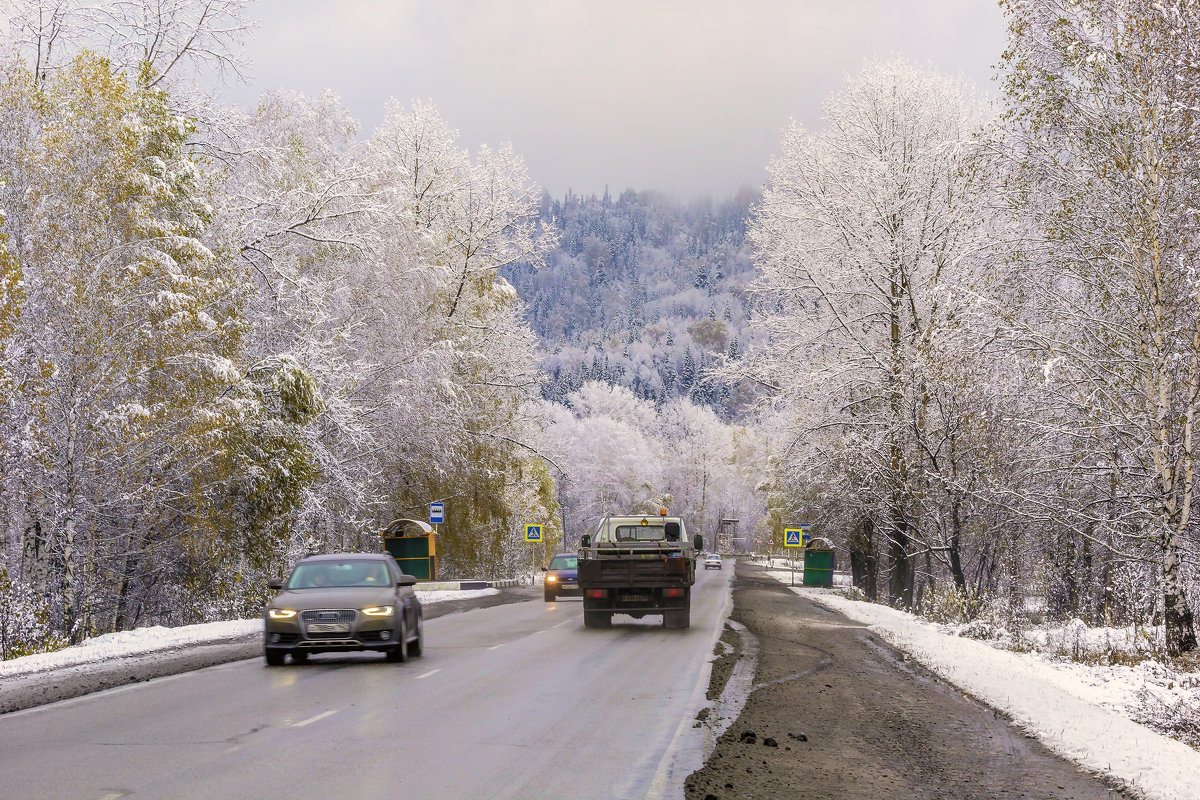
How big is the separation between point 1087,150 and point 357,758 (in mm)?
14845

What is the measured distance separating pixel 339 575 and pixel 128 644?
4.62 m

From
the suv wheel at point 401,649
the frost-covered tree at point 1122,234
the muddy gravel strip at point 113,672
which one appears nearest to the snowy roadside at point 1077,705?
the frost-covered tree at point 1122,234

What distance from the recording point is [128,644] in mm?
19234

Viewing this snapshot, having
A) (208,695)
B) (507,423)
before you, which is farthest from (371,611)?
(507,423)

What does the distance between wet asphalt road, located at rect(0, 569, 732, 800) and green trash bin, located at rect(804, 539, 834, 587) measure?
40.7 meters

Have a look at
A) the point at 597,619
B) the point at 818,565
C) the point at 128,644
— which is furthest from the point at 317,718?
the point at 818,565

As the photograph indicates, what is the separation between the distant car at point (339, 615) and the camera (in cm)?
1620

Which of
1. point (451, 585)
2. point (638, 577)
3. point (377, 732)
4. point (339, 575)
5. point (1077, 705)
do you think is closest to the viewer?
point (377, 732)

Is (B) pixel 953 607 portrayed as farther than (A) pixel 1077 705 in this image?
Yes

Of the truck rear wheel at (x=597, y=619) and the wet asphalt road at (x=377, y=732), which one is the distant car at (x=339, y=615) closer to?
the wet asphalt road at (x=377, y=732)

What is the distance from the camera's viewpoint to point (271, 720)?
11000mm

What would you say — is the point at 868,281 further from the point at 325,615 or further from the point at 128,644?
the point at 128,644

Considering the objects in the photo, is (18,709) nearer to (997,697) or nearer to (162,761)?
(162,761)

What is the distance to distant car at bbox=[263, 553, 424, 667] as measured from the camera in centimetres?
1620
